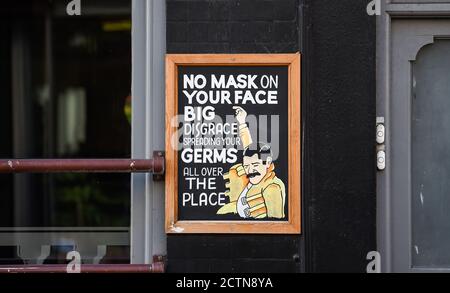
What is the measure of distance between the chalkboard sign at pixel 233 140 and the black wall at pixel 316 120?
79 millimetres

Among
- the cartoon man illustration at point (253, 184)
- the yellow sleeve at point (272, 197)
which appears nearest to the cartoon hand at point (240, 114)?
the cartoon man illustration at point (253, 184)

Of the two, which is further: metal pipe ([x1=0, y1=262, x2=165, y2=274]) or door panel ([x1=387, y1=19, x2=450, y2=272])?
door panel ([x1=387, y1=19, x2=450, y2=272])

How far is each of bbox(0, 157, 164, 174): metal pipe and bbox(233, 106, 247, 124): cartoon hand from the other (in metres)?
0.55

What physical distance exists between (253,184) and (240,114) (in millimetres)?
455

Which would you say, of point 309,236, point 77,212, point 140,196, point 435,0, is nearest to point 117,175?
point 77,212

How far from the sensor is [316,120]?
4.76m

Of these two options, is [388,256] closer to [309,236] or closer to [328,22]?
[309,236]

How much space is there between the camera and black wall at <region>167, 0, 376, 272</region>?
4.75 m

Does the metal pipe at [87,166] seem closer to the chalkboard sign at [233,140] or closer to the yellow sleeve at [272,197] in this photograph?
the chalkboard sign at [233,140]

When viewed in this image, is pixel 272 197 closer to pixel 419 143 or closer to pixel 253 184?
pixel 253 184
